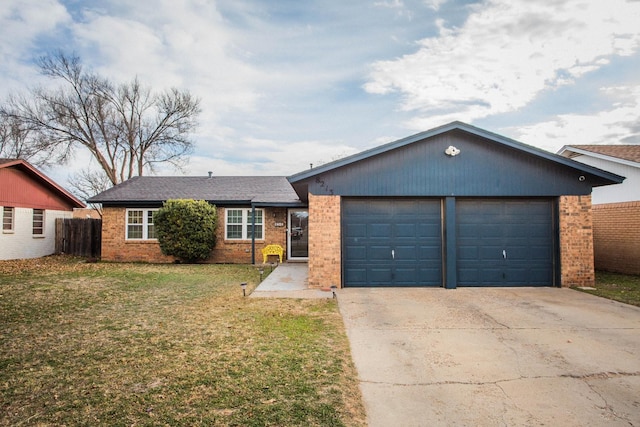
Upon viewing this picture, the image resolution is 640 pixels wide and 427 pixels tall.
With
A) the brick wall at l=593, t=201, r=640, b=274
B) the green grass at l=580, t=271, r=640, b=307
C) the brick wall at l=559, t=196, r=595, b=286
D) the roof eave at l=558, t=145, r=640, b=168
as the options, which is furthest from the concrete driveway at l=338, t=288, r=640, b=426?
the roof eave at l=558, t=145, r=640, b=168

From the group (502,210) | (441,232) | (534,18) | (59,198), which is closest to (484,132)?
(502,210)

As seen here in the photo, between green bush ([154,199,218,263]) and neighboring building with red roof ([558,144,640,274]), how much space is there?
15.6 metres

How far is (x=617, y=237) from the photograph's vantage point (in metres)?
12.7

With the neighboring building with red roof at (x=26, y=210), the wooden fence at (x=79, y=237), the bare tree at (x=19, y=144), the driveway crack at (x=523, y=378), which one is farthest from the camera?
the bare tree at (x=19, y=144)

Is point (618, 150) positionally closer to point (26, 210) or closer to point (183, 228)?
point (183, 228)

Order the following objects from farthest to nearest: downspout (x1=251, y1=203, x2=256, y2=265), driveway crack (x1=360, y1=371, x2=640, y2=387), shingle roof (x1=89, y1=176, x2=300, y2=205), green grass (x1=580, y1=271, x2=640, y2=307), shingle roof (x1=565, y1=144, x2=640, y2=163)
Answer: shingle roof (x1=89, y1=176, x2=300, y2=205) → downspout (x1=251, y1=203, x2=256, y2=265) → shingle roof (x1=565, y1=144, x2=640, y2=163) → green grass (x1=580, y1=271, x2=640, y2=307) → driveway crack (x1=360, y1=371, x2=640, y2=387)

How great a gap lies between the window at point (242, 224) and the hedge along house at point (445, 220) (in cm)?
706

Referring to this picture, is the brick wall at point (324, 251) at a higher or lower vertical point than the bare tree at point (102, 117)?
lower

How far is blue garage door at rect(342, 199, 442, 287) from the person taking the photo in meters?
9.65

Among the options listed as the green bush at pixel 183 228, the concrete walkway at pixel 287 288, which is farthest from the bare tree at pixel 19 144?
the concrete walkway at pixel 287 288

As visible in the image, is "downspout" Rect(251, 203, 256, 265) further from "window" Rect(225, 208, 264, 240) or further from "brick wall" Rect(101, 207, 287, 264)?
"window" Rect(225, 208, 264, 240)

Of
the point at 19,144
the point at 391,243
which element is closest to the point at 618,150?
the point at 391,243

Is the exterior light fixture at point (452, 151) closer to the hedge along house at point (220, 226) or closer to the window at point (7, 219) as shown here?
the hedge along house at point (220, 226)

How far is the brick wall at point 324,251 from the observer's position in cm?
946
